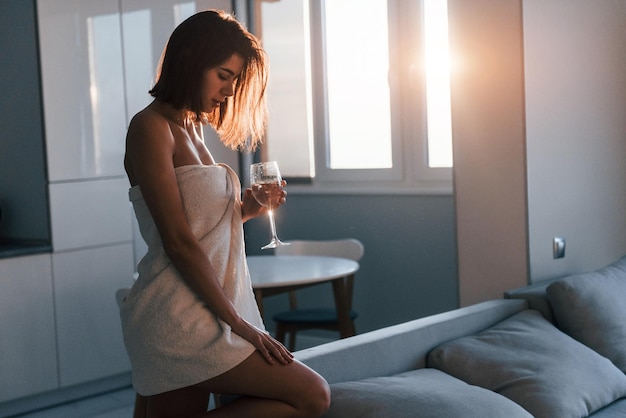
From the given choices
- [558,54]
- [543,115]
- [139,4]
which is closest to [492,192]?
[543,115]

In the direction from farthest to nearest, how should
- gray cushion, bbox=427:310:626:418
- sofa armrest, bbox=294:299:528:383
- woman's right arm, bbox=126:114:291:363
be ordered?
gray cushion, bbox=427:310:626:418, sofa armrest, bbox=294:299:528:383, woman's right arm, bbox=126:114:291:363

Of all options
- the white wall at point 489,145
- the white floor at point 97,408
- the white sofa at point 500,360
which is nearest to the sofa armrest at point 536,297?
the white sofa at point 500,360

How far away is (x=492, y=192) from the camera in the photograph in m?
3.44

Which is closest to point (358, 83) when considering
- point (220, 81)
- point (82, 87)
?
point (82, 87)

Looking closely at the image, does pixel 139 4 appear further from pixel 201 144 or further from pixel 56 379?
pixel 201 144

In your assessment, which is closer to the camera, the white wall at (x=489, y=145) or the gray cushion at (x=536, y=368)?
the gray cushion at (x=536, y=368)

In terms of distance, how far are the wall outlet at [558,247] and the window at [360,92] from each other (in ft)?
4.77

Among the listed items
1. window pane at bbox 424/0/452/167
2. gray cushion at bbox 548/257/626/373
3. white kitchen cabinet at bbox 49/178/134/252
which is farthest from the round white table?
gray cushion at bbox 548/257/626/373

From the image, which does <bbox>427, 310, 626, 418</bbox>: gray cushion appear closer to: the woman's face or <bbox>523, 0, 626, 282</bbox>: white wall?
<bbox>523, 0, 626, 282</bbox>: white wall

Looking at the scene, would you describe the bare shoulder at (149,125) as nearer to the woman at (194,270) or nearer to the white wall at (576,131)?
the woman at (194,270)

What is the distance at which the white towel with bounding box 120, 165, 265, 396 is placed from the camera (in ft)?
6.25

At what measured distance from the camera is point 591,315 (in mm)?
3152

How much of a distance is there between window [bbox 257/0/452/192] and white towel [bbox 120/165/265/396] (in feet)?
10.3

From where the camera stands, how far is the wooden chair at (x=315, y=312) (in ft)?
15.0
